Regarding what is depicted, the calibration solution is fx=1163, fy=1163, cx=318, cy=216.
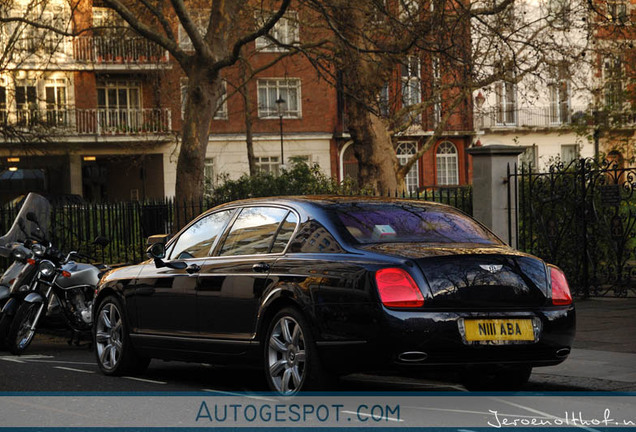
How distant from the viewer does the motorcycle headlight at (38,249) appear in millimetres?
13633

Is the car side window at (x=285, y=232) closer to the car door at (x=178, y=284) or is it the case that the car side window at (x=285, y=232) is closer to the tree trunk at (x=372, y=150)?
the car door at (x=178, y=284)

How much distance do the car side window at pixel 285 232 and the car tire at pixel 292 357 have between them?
2.08ft

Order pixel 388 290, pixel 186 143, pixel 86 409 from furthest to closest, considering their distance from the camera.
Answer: pixel 186 143 → pixel 86 409 → pixel 388 290

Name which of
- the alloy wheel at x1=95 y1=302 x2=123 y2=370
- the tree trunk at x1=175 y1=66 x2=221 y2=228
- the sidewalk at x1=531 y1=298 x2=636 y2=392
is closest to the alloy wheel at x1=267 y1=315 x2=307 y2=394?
the sidewalk at x1=531 y1=298 x2=636 y2=392

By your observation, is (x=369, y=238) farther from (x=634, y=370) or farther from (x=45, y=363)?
(x=45, y=363)

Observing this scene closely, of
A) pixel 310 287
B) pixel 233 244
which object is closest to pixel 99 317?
pixel 233 244

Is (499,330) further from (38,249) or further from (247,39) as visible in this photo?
(247,39)

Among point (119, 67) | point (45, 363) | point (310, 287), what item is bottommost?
point (45, 363)

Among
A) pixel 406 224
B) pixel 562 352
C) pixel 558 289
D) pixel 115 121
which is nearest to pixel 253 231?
pixel 406 224

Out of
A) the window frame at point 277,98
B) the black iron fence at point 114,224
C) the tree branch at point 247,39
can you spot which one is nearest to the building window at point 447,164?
the window frame at point 277,98

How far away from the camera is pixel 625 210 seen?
59.9 ft

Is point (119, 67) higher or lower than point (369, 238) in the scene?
higher

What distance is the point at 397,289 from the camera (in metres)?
7.94

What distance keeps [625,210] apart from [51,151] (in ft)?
122
